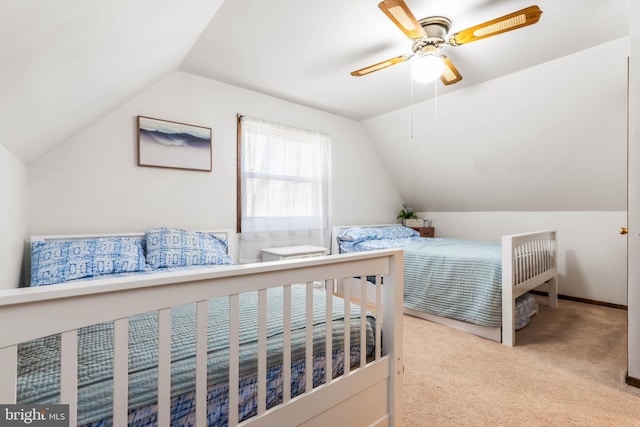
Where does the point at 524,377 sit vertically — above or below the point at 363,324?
below

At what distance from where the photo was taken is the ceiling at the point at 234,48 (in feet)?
3.27

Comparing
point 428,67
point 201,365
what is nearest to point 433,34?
point 428,67

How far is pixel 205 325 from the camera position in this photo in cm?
79

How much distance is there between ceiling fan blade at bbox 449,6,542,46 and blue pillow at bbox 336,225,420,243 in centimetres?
218

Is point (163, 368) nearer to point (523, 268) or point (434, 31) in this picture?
point (434, 31)

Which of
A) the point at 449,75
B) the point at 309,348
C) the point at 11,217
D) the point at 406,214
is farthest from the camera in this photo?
the point at 406,214

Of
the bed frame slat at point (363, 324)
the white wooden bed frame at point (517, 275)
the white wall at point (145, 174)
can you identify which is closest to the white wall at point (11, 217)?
the white wall at point (145, 174)

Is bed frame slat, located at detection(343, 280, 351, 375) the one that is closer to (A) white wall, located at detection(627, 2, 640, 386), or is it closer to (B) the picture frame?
(A) white wall, located at detection(627, 2, 640, 386)

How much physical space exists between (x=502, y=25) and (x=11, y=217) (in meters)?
2.80

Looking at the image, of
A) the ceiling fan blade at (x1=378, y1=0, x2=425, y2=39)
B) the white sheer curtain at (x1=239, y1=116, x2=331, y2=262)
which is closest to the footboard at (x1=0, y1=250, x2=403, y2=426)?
the ceiling fan blade at (x1=378, y1=0, x2=425, y2=39)

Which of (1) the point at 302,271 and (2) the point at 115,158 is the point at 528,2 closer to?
(1) the point at 302,271

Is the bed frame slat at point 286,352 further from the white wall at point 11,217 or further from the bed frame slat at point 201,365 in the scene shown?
the white wall at point 11,217

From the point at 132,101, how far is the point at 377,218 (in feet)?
10.4

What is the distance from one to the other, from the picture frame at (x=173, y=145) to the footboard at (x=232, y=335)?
6.46 ft
